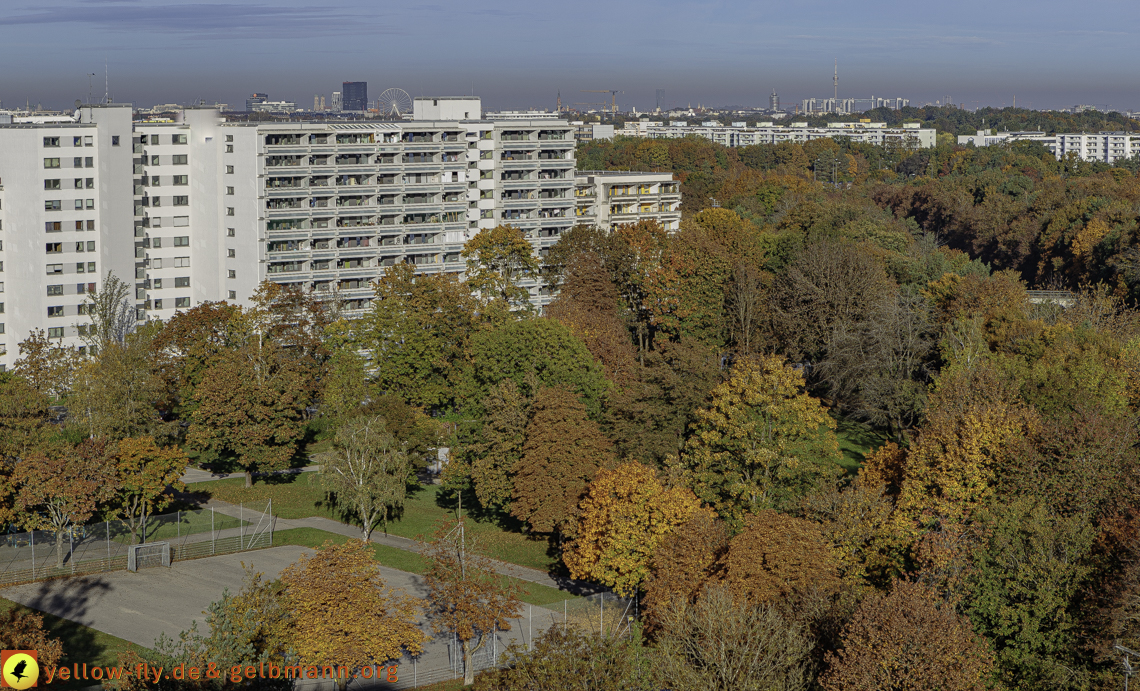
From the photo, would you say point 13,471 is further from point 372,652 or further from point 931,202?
point 931,202

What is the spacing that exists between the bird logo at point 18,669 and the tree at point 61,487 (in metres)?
Result: 18.8

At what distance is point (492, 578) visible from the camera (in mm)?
37000

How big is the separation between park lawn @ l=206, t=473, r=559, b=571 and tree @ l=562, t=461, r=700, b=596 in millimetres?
5771

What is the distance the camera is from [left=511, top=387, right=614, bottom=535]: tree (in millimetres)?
47916

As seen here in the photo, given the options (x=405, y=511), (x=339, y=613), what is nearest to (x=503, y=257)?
(x=405, y=511)

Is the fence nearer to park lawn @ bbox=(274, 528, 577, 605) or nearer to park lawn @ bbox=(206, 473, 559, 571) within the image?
park lawn @ bbox=(274, 528, 577, 605)

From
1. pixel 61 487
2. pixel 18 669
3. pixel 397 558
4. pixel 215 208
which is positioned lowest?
pixel 397 558

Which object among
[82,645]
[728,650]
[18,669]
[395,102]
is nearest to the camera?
[18,669]

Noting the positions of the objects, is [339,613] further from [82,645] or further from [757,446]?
[757,446]

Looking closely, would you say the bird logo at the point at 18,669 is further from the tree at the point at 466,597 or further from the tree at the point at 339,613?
the tree at the point at 466,597

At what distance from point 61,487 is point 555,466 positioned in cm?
1945

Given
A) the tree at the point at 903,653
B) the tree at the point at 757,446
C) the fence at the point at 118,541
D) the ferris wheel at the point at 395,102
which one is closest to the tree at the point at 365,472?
the fence at the point at 118,541

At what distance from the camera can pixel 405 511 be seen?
54625mm


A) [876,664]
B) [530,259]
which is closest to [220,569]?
[876,664]
